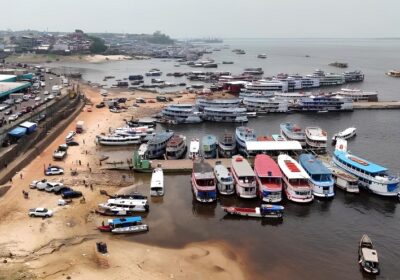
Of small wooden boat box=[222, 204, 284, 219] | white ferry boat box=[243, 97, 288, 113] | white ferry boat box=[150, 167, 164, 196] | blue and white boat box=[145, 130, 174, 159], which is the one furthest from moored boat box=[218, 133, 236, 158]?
white ferry boat box=[243, 97, 288, 113]

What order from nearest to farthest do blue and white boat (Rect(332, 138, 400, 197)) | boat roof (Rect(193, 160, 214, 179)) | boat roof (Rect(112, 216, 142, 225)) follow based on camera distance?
boat roof (Rect(112, 216, 142, 225)) → boat roof (Rect(193, 160, 214, 179)) → blue and white boat (Rect(332, 138, 400, 197))

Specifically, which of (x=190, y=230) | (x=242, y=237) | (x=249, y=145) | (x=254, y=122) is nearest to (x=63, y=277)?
(x=190, y=230)

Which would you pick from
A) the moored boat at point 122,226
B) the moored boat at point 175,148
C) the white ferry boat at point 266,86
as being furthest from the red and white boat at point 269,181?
the white ferry boat at point 266,86

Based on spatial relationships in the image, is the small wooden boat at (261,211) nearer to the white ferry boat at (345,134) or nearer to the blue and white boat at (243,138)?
the blue and white boat at (243,138)

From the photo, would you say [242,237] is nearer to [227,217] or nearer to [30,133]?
[227,217]

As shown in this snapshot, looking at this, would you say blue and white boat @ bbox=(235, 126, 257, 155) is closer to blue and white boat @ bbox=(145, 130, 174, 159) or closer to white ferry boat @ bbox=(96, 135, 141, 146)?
blue and white boat @ bbox=(145, 130, 174, 159)

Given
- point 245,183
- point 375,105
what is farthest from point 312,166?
point 375,105
